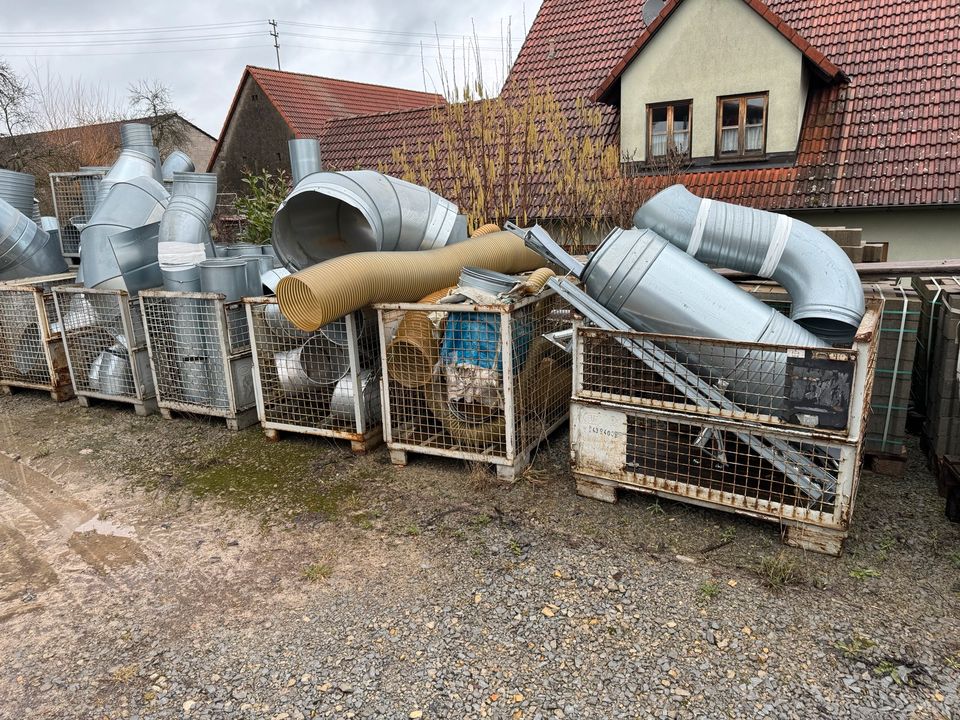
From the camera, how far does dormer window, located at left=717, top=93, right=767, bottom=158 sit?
903 centimetres

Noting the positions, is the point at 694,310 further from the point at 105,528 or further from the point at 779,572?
the point at 105,528

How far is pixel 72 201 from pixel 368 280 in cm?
Result: 612

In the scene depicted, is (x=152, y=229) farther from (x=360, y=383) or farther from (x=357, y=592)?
(x=357, y=592)

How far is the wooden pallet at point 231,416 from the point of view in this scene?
5508 millimetres

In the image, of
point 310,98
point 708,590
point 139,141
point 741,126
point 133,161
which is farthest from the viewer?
point 310,98

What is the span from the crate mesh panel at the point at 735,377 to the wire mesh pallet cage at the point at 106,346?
4214 millimetres

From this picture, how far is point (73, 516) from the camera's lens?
421 cm

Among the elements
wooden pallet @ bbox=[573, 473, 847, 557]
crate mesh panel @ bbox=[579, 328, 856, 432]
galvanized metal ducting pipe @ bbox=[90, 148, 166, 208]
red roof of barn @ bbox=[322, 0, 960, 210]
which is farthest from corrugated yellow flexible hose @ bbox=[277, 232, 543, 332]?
red roof of barn @ bbox=[322, 0, 960, 210]

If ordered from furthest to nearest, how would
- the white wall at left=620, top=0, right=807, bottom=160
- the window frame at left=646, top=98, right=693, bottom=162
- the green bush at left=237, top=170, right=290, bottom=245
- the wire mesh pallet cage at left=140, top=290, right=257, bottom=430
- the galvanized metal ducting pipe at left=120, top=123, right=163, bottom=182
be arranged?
the green bush at left=237, top=170, right=290, bottom=245, the window frame at left=646, top=98, right=693, bottom=162, the white wall at left=620, top=0, right=807, bottom=160, the galvanized metal ducting pipe at left=120, top=123, right=163, bottom=182, the wire mesh pallet cage at left=140, top=290, right=257, bottom=430

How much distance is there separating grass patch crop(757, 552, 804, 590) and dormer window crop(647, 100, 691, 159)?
7.37 meters

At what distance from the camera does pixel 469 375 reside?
4.23 m

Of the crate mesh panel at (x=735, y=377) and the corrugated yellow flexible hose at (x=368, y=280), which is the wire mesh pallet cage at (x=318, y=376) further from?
the crate mesh panel at (x=735, y=377)

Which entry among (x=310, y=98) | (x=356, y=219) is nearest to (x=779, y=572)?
(x=356, y=219)

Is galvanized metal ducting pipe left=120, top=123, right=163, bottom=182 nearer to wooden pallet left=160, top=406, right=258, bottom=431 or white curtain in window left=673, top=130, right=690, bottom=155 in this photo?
wooden pallet left=160, top=406, right=258, bottom=431
